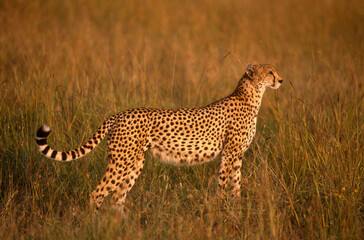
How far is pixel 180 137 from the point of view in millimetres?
4238

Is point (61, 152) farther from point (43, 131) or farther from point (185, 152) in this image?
point (185, 152)

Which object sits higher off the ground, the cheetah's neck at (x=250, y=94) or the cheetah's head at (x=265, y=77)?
the cheetah's head at (x=265, y=77)

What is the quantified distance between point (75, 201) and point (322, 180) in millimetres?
2031

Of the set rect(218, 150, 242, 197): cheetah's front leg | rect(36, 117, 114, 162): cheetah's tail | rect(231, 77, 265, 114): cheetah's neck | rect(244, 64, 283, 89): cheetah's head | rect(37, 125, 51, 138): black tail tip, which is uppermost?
rect(244, 64, 283, 89): cheetah's head

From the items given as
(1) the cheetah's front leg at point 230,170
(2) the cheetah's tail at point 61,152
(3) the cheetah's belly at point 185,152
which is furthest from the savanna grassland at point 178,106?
(2) the cheetah's tail at point 61,152

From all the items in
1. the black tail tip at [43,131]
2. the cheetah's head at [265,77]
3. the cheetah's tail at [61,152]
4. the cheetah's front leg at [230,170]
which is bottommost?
the cheetah's front leg at [230,170]

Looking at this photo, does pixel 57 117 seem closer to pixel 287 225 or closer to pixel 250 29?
pixel 287 225

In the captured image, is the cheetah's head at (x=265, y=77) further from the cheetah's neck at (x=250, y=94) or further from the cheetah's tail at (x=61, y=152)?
the cheetah's tail at (x=61, y=152)

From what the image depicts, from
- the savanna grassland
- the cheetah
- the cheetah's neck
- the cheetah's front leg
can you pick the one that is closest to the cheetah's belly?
the cheetah

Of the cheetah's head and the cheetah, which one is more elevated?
the cheetah's head

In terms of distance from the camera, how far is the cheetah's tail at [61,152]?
11.5 feet

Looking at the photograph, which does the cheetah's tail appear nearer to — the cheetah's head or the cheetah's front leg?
the cheetah's front leg

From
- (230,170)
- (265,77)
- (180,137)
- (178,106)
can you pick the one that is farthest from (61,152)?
(178,106)

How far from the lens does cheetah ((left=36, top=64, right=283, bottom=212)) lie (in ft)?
13.0
